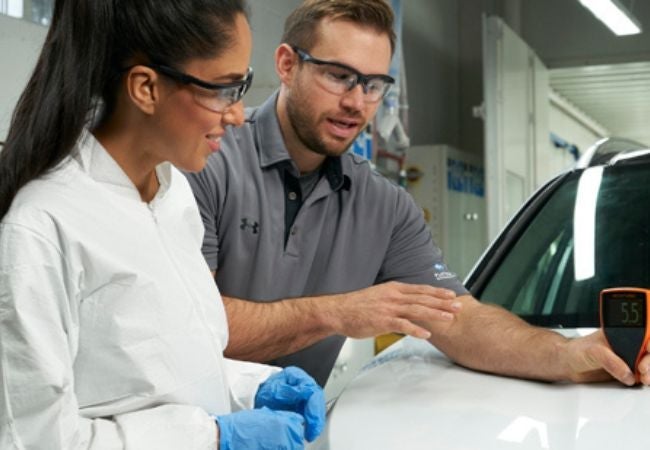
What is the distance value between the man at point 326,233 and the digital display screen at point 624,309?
0.14 meters

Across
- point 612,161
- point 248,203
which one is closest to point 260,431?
point 248,203

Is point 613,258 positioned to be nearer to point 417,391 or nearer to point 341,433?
point 417,391

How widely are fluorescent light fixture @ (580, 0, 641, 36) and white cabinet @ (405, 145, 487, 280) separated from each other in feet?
5.47

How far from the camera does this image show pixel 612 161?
254cm

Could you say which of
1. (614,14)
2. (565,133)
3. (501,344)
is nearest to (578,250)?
(501,344)

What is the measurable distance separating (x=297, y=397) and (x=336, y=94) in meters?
0.87

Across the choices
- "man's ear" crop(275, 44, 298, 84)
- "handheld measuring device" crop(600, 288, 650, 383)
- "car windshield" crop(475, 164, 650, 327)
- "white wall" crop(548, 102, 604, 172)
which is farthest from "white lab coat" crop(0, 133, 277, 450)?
"white wall" crop(548, 102, 604, 172)

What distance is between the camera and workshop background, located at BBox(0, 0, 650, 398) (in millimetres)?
5668

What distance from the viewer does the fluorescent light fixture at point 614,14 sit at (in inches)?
249

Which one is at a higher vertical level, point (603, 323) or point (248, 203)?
point (248, 203)

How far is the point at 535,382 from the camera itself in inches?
73.3

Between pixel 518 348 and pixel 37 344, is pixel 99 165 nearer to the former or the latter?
pixel 37 344

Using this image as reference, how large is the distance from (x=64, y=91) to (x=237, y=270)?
985mm

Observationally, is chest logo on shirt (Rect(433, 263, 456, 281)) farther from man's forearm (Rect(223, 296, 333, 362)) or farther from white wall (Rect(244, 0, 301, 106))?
white wall (Rect(244, 0, 301, 106))
